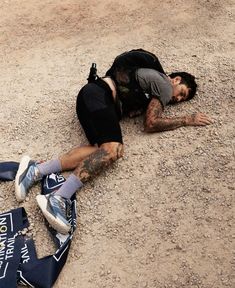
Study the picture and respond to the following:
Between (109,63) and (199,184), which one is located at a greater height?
(109,63)

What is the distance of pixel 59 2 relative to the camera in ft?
23.5

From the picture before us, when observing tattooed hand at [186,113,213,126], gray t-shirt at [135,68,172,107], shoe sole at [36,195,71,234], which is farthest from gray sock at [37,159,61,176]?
tattooed hand at [186,113,213,126]

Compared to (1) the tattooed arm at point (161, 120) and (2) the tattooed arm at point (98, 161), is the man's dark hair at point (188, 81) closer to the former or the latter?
(1) the tattooed arm at point (161, 120)

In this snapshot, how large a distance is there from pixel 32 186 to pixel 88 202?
58cm

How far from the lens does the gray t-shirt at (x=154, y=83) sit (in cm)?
469

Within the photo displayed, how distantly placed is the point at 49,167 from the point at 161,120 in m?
1.24

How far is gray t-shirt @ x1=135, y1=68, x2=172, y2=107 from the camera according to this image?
4688 mm

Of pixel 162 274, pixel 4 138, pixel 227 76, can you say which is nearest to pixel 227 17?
pixel 227 76

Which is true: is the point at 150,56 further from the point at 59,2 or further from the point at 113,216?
the point at 59,2

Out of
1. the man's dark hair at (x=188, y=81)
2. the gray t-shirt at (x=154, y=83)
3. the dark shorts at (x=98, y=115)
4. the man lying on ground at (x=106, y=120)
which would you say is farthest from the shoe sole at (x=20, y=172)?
the man's dark hair at (x=188, y=81)

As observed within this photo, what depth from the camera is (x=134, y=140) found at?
4.76 meters

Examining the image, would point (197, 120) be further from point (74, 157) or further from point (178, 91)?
point (74, 157)

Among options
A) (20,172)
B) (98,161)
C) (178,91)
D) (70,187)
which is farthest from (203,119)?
(20,172)

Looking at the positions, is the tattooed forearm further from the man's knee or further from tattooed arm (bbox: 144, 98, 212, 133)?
the man's knee
